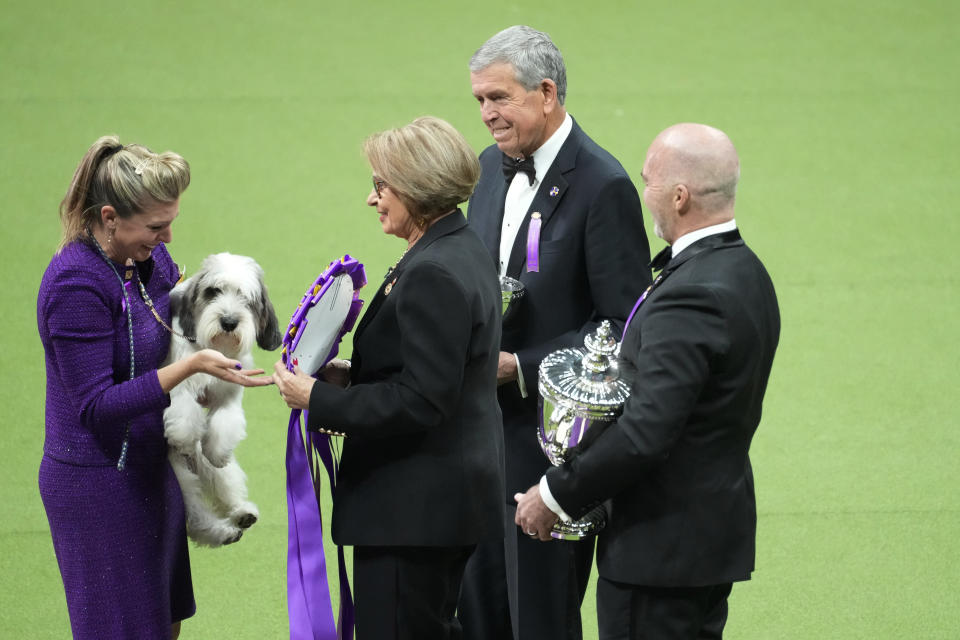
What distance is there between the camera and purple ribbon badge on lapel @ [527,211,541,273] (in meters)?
3.45

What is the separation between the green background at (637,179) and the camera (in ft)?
15.2

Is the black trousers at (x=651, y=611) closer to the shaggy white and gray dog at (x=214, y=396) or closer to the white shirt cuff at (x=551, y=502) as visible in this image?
the white shirt cuff at (x=551, y=502)

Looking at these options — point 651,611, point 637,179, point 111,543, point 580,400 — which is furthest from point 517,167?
point 637,179

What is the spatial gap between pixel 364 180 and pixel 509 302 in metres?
4.74

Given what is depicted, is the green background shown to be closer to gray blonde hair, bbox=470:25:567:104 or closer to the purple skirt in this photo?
the purple skirt

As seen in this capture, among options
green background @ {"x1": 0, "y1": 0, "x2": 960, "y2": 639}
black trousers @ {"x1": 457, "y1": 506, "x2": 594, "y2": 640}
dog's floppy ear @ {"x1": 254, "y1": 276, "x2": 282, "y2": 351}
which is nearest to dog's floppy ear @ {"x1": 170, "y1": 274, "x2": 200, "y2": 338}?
dog's floppy ear @ {"x1": 254, "y1": 276, "x2": 282, "y2": 351}

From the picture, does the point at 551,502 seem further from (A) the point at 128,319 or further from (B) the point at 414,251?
(A) the point at 128,319

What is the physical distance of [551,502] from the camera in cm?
280

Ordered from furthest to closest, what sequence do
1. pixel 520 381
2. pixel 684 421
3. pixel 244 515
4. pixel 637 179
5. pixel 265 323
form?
pixel 637 179
pixel 520 381
pixel 244 515
pixel 265 323
pixel 684 421

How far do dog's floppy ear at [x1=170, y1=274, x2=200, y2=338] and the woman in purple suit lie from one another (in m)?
0.03

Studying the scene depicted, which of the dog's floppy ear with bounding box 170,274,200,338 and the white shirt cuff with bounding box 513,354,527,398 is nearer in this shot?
the dog's floppy ear with bounding box 170,274,200,338

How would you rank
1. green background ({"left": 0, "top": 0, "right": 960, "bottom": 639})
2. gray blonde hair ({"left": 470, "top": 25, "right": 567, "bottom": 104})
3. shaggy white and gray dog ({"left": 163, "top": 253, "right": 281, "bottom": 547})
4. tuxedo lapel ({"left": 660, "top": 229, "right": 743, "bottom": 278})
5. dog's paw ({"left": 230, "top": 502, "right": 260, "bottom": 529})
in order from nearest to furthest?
tuxedo lapel ({"left": 660, "top": 229, "right": 743, "bottom": 278}) < shaggy white and gray dog ({"left": 163, "top": 253, "right": 281, "bottom": 547}) < dog's paw ({"left": 230, "top": 502, "right": 260, "bottom": 529}) < gray blonde hair ({"left": 470, "top": 25, "right": 567, "bottom": 104}) < green background ({"left": 0, "top": 0, "right": 960, "bottom": 639})

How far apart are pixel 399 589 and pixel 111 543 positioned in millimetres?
774

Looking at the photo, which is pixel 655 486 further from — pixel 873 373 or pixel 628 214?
pixel 873 373
